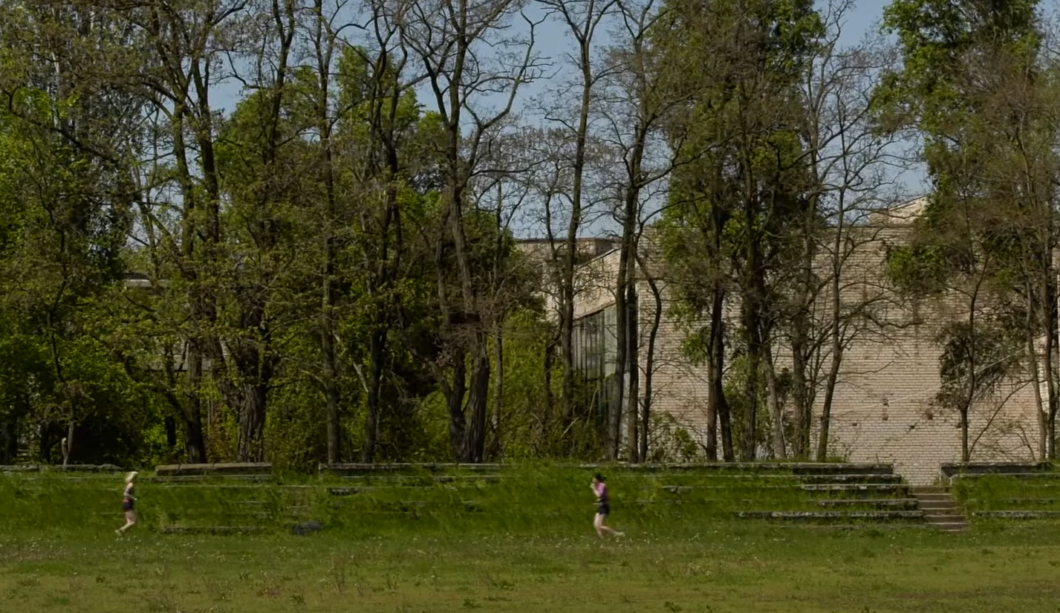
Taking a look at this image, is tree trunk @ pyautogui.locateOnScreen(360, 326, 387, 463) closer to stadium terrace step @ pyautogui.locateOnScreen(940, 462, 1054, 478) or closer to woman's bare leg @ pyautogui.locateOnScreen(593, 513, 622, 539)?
woman's bare leg @ pyautogui.locateOnScreen(593, 513, 622, 539)

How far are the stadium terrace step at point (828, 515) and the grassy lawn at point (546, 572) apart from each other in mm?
920

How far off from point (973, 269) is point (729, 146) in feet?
26.9

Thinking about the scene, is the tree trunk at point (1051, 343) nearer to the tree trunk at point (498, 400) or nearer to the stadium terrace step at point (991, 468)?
the stadium terrace step at point (991, 468)

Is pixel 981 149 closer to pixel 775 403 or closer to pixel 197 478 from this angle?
pixel 775 403

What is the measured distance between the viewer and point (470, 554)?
2427cm

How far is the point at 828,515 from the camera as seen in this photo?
→ 2978 cm

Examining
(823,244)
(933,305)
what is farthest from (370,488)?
(933,305)

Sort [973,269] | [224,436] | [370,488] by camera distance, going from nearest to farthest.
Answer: [370,488] → [973,269] → [224,436]

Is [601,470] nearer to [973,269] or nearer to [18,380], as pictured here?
[973,269]

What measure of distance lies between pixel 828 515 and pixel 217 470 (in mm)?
12585

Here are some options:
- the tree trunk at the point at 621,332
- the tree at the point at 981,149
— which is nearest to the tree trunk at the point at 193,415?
the tree trunk at the point at 621,332

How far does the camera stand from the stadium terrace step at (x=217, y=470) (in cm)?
3158

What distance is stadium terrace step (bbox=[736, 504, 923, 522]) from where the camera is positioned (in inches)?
1172

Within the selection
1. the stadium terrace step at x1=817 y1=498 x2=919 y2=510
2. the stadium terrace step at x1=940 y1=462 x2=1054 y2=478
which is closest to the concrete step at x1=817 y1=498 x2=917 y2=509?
the stadium terrace step at x1=817 y1=498 x2=919 y2=510
